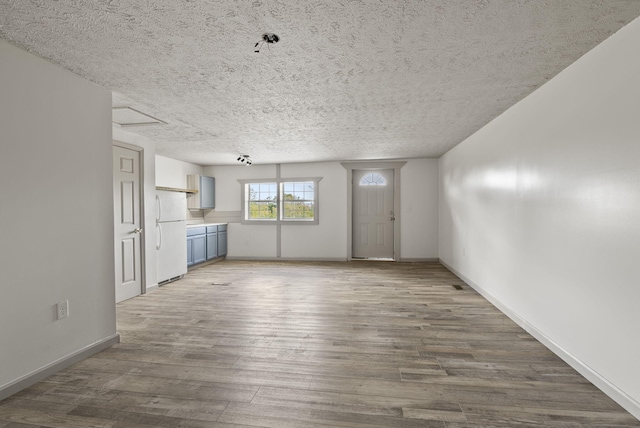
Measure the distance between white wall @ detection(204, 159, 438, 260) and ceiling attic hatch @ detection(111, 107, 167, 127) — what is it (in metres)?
3.72

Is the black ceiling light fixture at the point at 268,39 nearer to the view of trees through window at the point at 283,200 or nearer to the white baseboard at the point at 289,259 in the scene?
the view of trees through window at the point at 283,200

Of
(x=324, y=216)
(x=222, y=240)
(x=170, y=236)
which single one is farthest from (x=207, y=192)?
(x=324, y=216)

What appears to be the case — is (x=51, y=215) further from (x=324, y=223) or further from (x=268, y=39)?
(x=324, y=223)

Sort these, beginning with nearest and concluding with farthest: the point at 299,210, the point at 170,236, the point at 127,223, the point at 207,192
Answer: the point at 127,223
the point at 170,236
the point at 207,192
the point at 299,210

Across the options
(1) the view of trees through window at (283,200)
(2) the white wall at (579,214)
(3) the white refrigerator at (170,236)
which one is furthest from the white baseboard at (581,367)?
(3) the white refrigerator at (170,236)

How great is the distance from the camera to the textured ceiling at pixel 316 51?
1722mm

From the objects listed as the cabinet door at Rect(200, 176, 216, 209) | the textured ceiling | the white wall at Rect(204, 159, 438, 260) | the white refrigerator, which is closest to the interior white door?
the white wall at Rect(204, 159, 438, 260)

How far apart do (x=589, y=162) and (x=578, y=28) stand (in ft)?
2.92

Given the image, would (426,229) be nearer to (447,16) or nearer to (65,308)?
(447,16)

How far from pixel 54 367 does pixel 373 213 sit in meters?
6.06

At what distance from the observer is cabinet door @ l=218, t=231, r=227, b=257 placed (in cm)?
730

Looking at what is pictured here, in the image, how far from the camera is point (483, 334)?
2.94m

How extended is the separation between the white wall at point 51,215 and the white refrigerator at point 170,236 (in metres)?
2.09

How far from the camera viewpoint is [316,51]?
2.18 metres
